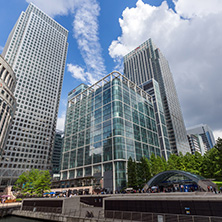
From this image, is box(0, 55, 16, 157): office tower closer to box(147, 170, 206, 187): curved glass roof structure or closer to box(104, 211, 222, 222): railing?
box(147, 170, 206, 187): curved glass roof structure

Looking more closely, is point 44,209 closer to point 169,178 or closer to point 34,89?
point 169,178

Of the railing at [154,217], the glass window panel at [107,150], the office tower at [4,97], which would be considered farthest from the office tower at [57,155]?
the railing at [154,217]

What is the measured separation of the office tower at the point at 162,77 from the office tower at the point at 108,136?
4511 centimetres

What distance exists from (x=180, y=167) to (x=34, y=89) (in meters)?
101

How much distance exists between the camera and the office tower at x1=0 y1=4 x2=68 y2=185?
8981 cm

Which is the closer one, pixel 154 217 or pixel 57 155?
pixel 154 217

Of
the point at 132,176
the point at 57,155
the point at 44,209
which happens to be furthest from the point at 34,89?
the point at 44,209

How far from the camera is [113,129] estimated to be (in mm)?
56688

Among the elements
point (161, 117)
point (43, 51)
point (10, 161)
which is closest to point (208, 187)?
point (161, 117)

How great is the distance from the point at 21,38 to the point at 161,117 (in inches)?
4535

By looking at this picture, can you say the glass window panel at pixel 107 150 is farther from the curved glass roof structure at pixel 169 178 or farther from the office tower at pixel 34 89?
the office tower at pixel 34 89

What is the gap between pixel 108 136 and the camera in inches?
2258

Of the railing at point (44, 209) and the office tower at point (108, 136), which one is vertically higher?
the office tower at point (108, 136)

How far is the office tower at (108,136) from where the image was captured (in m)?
53.0
